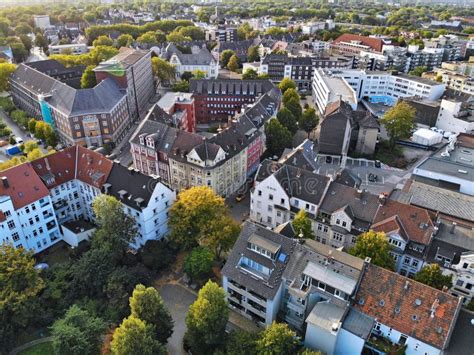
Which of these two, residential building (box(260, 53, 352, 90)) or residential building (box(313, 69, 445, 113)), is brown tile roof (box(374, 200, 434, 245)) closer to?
residential building (box(313, 69, 445, 113))

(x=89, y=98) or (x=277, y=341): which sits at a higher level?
(x=89, y=98)

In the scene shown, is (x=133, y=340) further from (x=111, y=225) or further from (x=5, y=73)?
(x=5, y=73)

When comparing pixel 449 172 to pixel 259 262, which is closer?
pixel 259 262

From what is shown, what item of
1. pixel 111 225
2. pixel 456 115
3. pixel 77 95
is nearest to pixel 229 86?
pixel 77 95

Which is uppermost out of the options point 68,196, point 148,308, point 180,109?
point 180,109

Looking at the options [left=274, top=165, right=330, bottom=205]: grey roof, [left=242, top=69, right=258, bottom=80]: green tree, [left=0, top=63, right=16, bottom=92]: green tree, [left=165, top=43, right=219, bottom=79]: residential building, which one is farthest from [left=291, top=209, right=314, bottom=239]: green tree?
[left=0, top=63, right=16, bottom=92]: green tree

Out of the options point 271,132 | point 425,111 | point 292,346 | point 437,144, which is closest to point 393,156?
point 437,144
